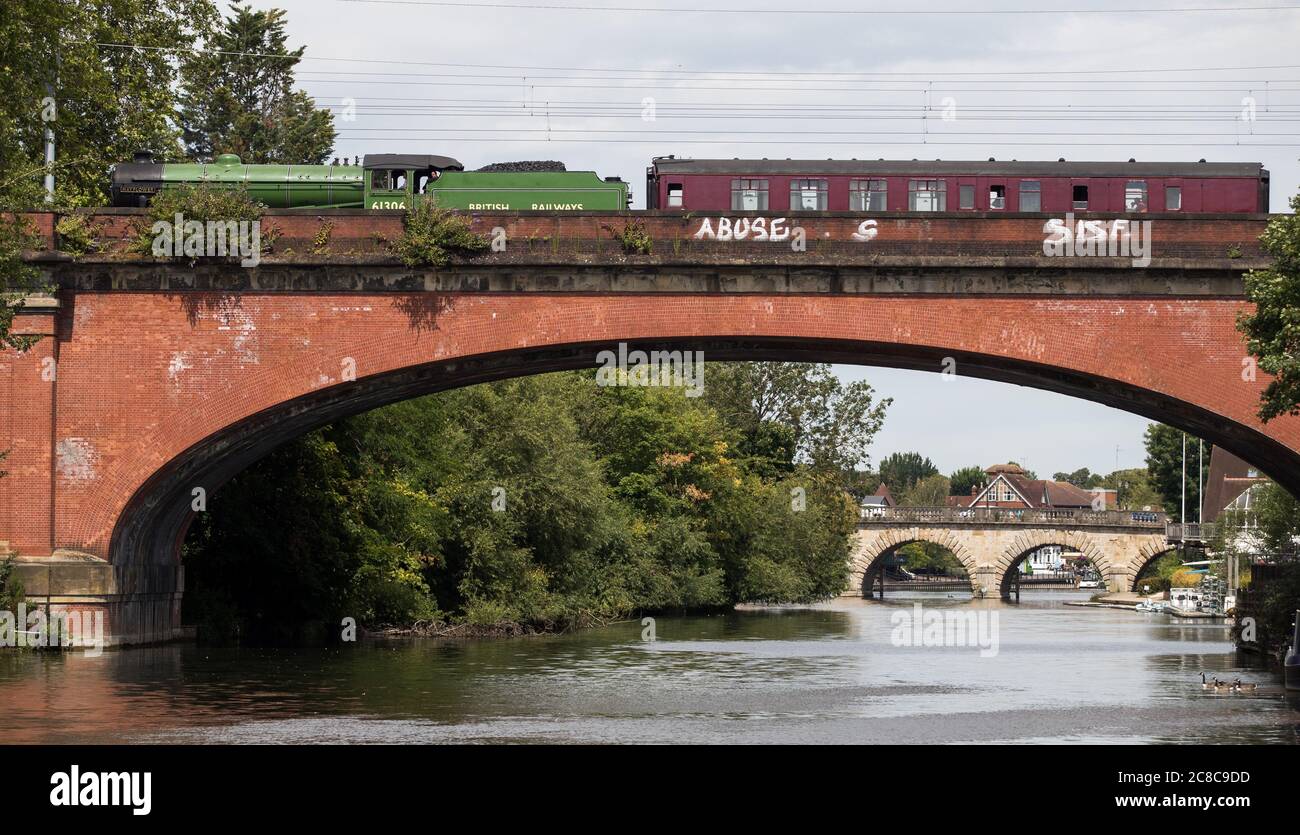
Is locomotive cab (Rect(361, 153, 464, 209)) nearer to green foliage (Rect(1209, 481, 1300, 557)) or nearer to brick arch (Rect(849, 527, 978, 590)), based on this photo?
green foliage (Rect(1209, 481, 1300, 557))

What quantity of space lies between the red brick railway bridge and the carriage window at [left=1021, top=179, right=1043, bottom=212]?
4.58 meters

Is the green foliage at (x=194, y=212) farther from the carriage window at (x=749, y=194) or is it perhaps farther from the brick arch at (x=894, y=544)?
the brick arch at (x=894, y=544)

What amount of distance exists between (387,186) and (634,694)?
14.4 m

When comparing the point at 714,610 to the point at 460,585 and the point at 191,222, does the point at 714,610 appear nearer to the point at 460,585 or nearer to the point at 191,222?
the point at 460,585

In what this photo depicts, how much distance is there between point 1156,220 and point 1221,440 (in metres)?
5.21

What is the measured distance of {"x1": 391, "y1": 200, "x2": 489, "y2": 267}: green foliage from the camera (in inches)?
1353

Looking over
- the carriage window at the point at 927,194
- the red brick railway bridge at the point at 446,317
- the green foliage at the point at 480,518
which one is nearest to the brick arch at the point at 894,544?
the green foliage at the point at 480,518

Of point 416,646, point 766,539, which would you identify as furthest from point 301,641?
point 766,539

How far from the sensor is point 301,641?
4244 centimetres

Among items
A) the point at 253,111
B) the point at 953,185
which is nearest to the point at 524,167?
the point at 953,185

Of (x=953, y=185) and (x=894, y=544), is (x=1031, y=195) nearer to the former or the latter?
(x=953, y=185)

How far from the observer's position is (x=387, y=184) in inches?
1532
